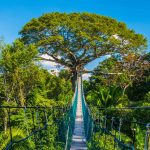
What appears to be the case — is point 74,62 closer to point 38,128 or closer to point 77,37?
point 77,37

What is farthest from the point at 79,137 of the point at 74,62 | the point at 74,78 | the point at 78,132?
the point at 74,62

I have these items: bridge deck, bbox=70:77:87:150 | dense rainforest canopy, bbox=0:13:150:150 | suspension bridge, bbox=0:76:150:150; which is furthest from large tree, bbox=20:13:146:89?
bridge deck, bbox=70:77:87:150

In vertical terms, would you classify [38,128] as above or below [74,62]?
below

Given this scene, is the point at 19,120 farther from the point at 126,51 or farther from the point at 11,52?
the point at 126,51

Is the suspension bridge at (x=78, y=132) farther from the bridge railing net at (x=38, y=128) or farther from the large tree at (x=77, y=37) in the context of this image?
the large tree at (x=77, y=37)

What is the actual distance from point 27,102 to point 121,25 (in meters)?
17.5

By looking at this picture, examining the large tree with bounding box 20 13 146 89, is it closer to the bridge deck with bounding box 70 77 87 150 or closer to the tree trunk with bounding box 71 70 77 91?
the tree trunk with bounding box 71 70 77 91

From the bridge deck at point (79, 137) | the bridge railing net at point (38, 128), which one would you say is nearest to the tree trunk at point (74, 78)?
the bridge railing net at point (38, 128)

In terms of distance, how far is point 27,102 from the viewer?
99.7ft

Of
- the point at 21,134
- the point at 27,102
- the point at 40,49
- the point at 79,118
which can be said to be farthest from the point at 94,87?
the point at 21,134

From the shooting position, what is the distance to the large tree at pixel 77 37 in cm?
4294

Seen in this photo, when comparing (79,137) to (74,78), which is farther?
(74,78)

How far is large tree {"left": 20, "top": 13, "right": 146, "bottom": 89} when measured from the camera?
42938 millimetres

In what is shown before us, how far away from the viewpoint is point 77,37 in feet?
142
